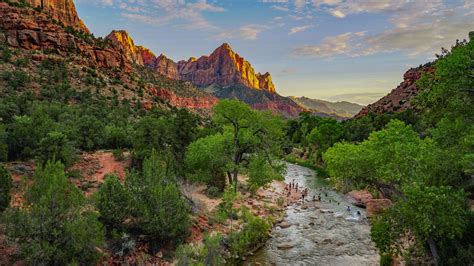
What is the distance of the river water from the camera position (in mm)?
21062

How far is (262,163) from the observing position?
31.3 metres

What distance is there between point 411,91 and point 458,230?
335 ft

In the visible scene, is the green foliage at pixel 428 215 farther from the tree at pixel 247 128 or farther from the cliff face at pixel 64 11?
the cliff face at pixel 64 11

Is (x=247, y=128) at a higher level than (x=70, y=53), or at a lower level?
lower

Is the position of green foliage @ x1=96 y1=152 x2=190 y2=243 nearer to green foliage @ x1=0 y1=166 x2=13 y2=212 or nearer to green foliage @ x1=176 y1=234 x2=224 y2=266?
green foliage @ x1=176 y1=234 x2=224 y2=266

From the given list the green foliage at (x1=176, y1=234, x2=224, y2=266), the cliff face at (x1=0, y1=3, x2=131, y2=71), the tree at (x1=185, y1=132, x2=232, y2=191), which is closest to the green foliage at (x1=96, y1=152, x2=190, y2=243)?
the green foliage at (x1=176, y1=234, x2=224, y2=266)

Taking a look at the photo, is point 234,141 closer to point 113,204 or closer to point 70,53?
point 113,204

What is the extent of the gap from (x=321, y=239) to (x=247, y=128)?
1258 centimetres

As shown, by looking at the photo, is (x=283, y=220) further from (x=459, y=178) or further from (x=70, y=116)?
(x=70, y=116)

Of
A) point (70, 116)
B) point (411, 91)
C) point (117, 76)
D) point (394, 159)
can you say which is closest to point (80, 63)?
point (117, 76)

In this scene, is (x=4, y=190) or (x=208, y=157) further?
(x=208, y=157)

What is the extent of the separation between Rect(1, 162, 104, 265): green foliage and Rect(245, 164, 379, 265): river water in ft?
32.2

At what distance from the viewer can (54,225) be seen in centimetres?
1437

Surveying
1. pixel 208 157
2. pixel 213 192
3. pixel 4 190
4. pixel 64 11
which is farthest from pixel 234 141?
A: pixel 64 11
